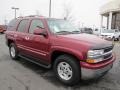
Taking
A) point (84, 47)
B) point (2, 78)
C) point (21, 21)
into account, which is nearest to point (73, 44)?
point (84, 47)

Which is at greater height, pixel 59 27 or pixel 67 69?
Answer: pixel 59 27

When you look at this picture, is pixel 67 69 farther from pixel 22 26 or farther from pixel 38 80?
pixel 22 26

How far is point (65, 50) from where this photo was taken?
14.5 ft

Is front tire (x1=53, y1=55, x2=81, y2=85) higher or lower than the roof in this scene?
lower

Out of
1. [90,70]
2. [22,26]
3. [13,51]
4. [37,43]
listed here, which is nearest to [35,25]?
[37,43]

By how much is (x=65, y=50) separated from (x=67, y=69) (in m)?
0.56

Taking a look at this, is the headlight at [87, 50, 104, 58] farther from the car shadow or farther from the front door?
the front door

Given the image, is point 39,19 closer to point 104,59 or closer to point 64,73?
point 64,73

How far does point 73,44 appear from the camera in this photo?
169 inches

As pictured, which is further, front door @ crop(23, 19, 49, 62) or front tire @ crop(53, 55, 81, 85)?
front door @ crop(23, 19, 49, 62)

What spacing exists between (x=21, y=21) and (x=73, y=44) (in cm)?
333

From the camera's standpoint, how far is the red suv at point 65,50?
13.5ft

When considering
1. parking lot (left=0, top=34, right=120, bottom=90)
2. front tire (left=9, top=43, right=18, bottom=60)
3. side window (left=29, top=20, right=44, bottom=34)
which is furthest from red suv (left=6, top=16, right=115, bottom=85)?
front tire (left=9, top=43, right=18, bottom=60)

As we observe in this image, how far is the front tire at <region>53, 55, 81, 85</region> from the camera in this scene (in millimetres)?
4312
